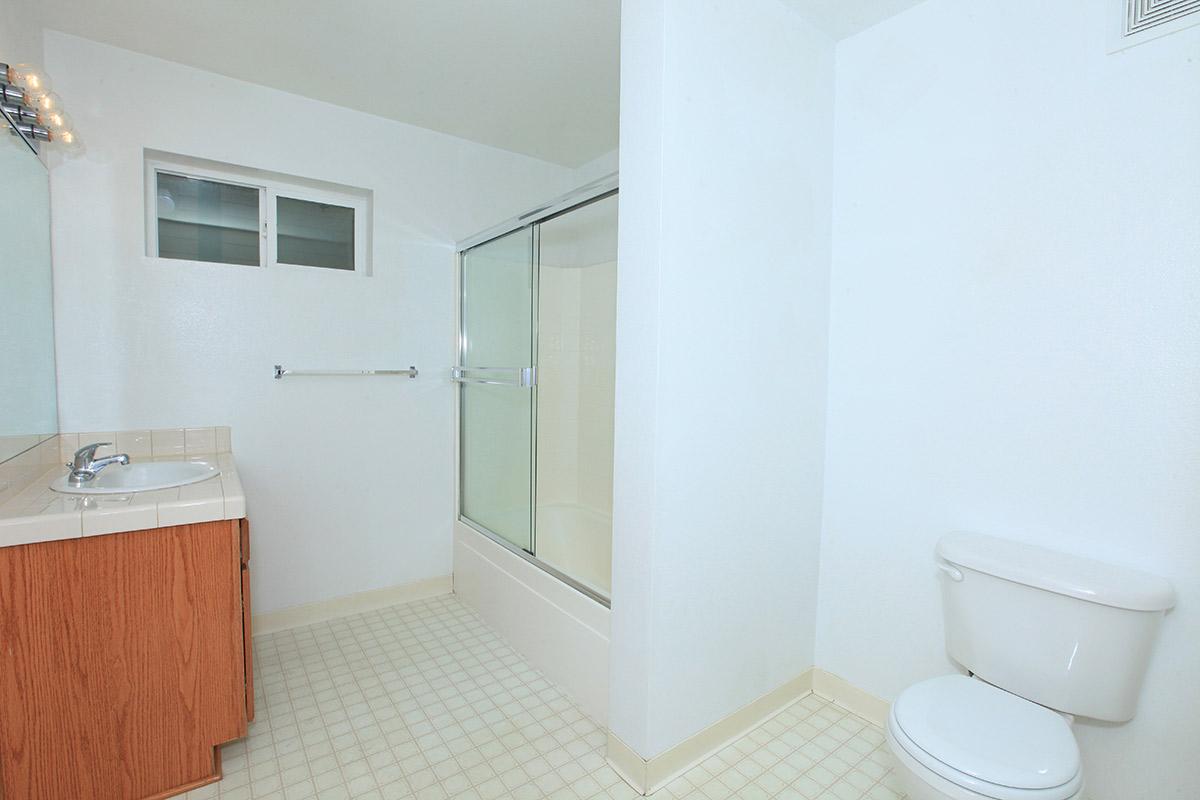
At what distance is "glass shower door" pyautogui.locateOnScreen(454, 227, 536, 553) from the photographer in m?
2.40

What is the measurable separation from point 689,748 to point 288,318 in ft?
7.56

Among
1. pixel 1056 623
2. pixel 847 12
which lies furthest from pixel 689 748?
pixel 847 12

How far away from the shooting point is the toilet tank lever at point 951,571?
149cm

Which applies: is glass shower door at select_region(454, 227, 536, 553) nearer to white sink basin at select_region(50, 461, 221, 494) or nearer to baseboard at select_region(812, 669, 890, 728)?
white sink basin at select_region(50, 461, 221, 494)

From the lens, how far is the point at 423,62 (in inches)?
83.6

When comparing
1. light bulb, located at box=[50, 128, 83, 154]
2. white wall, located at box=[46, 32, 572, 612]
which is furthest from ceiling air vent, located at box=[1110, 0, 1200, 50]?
light bulb, located at box=[50, 128, 83, 154]

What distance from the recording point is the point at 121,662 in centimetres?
141

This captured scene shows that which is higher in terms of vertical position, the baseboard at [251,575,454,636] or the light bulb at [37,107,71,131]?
the light bulb at [37,107,71,131]

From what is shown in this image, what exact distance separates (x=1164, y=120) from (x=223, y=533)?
2.58 meters

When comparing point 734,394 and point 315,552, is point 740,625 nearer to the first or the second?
point 734,394

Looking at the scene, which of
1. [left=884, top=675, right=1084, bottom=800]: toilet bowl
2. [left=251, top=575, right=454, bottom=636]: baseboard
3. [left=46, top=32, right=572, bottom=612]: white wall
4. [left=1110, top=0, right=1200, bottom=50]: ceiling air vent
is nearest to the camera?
[left=884, top=675, right=1084, bottom=800]: toilet bowl

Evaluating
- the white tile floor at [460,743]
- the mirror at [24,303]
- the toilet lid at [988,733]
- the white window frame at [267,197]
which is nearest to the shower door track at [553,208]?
the white window frame at [267,197]

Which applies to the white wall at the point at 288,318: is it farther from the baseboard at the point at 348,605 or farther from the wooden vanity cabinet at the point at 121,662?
the wooden vanity cabinet at the point at 121,662

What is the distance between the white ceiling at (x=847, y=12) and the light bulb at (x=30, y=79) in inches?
89.5
